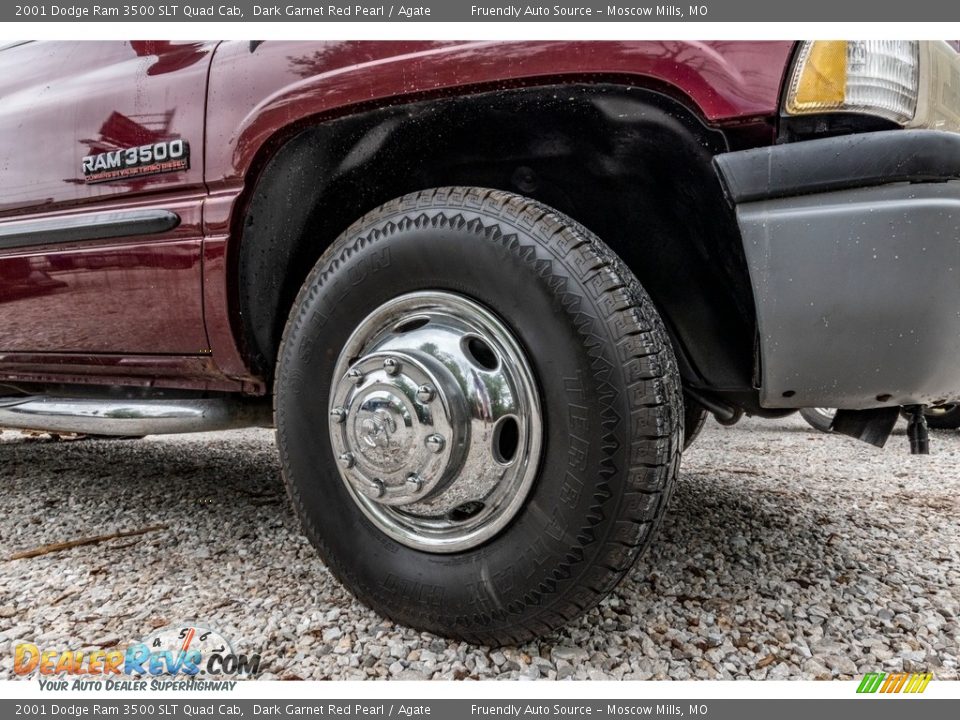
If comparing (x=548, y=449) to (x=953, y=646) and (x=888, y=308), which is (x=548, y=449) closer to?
(x=888, y=308)

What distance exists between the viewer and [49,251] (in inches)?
69.1

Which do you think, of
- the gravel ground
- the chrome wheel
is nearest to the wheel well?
the chrome wheel

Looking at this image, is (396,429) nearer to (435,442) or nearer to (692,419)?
(435,442)

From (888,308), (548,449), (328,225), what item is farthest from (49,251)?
(888,308)

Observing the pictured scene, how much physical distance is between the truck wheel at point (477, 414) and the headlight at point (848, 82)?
1.33ft

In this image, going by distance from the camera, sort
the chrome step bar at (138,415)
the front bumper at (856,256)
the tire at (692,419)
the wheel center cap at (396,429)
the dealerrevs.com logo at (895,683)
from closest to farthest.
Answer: the front bumper at (856,256)
the dealerrevs.com logo at (895,683)
the wheel center cap at (396,429)
the chrome step bar at (138,415)
the tire at (692,419)

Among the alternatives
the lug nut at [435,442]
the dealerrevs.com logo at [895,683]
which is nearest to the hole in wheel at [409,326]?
the lug nut at [435,442]

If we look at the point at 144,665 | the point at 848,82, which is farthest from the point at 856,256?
the point at 144,665

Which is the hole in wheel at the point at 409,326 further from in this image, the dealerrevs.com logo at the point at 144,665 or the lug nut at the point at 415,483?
the dealerrevs.com logo at the point at 144,665

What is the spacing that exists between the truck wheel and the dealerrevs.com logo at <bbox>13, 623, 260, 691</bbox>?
0.83 feet

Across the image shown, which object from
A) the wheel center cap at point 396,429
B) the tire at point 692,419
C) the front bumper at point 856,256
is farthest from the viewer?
the tire at point 692,419

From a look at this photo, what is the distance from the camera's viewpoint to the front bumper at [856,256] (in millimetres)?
957

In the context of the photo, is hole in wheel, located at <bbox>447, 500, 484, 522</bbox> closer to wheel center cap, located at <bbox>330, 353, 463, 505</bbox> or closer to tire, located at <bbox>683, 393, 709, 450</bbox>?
wheel center cap, located at <bbox>330, 353, 463, 505</bbox>

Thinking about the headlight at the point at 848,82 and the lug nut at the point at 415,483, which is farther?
the lug nut at the point at 415,483
